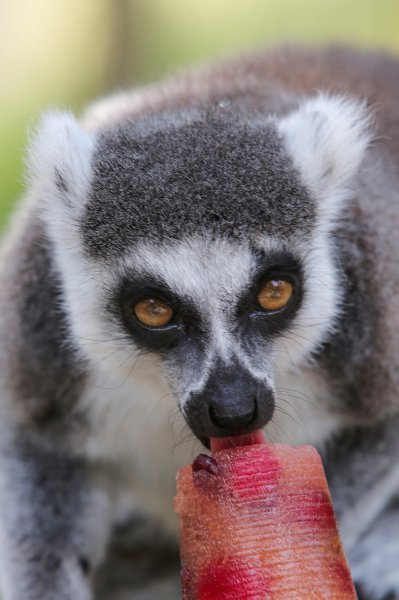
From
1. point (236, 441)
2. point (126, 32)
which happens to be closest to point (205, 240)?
point (236, 441)

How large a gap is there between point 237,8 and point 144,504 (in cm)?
1037

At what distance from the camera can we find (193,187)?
11.9 ft

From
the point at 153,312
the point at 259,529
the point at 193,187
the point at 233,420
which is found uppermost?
the point at 193,187

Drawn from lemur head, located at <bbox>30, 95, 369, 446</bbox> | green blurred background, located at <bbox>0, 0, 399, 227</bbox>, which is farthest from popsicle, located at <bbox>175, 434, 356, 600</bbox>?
green blurred background, located at <bbox>0, 0, 399, 227</bbox>

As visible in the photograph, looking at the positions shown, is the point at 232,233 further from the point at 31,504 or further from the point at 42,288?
the point at 31,504

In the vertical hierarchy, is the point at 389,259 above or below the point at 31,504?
above

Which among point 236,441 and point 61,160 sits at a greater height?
point 61,160

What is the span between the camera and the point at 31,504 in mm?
4727

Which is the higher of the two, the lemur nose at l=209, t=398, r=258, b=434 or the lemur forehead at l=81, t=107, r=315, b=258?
the lemur forehead at l=81, t=107, r=315, b=258

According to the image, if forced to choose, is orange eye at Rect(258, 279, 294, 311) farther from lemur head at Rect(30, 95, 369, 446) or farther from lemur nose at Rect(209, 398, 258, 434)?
lemur nose at Rect(209, 398, 258, 434)

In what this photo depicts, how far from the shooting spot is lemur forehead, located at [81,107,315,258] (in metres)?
3.61

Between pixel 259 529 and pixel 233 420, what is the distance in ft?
1.21

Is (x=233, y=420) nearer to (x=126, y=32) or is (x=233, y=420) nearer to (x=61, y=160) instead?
(x=61, y=160)

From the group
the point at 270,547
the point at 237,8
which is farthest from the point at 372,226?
the point at 237,8
